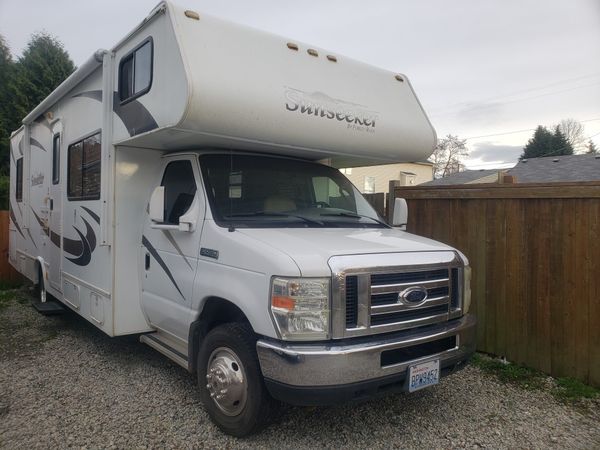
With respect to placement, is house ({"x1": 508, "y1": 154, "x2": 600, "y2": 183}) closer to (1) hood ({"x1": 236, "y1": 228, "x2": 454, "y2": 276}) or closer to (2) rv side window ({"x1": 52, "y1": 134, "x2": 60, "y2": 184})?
(1) hood ({"x1": 236, "y1": 228, "x2": 454, "y2": 276})

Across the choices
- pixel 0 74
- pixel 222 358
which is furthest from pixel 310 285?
pixel 0 74

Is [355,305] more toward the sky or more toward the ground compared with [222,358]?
more toward the sky

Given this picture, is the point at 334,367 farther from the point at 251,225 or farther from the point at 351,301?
the point at 251,225

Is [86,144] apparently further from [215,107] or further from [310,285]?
[310,285]

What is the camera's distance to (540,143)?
43812 millimetres

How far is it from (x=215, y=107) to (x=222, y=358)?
1945mm

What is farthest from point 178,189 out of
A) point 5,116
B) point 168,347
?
point 5,116

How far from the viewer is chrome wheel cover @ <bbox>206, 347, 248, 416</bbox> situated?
3.45m

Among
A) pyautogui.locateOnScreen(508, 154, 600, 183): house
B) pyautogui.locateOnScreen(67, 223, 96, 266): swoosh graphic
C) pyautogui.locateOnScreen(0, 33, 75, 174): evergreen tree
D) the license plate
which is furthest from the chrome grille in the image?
pyautogui.locateOnScreen(0, 33, 75, 174): evergreen tree

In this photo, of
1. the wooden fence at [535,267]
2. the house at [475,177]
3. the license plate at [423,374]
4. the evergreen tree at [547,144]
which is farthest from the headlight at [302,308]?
the evergreen tree at [547,144]

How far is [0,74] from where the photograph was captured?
1988 centimetres

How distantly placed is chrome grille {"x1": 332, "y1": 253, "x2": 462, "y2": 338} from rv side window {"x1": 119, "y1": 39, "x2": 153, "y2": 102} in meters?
2.52

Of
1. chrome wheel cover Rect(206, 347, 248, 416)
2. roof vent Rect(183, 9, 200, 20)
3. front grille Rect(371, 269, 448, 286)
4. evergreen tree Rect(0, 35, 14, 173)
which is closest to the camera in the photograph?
front grille Rect(371, 269, 448, 286)

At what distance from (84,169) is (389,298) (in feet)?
12.8
